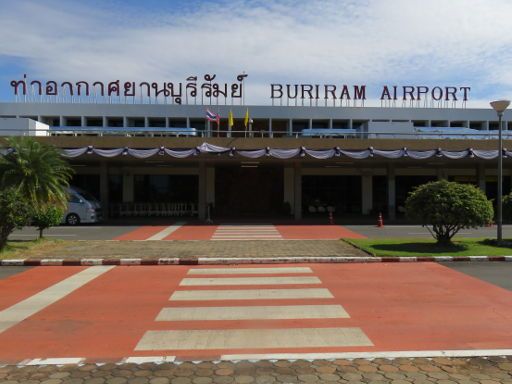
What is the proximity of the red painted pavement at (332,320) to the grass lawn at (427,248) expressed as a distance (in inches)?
112

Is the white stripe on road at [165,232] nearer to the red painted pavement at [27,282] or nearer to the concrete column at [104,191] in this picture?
the concrete column at [104,191]

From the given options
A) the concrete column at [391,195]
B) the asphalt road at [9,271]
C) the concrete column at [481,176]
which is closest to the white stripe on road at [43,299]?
the asphalt road at [9,271]

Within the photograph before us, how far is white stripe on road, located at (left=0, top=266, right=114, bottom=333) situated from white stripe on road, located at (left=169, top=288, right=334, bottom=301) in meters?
2.08

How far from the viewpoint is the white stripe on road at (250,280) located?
1019 centimetres

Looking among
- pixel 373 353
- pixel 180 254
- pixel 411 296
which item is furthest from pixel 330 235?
pixel 373 353

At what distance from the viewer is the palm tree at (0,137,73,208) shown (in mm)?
15461

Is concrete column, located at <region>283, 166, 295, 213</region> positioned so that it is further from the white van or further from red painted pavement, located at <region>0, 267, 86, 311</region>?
red painted pavement, located at <region>0, 267, 86, 311</region>

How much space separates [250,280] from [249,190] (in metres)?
25.3

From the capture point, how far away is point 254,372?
5.23m

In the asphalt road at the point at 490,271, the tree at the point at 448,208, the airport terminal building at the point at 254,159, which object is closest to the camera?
the asphalt road at the point at 490,271

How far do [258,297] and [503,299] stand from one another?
4.15 m

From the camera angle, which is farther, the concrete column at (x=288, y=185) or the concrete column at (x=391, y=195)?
the concrete column at (x=288, y=185)

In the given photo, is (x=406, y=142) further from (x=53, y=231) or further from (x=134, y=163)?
(x=53, y=231)

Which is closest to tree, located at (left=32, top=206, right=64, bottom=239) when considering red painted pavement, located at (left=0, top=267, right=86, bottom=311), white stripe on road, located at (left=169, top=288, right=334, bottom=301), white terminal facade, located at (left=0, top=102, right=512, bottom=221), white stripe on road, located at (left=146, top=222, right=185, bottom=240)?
white stripe on road, located at (left=146, top=222, right=185, bottom=240)
